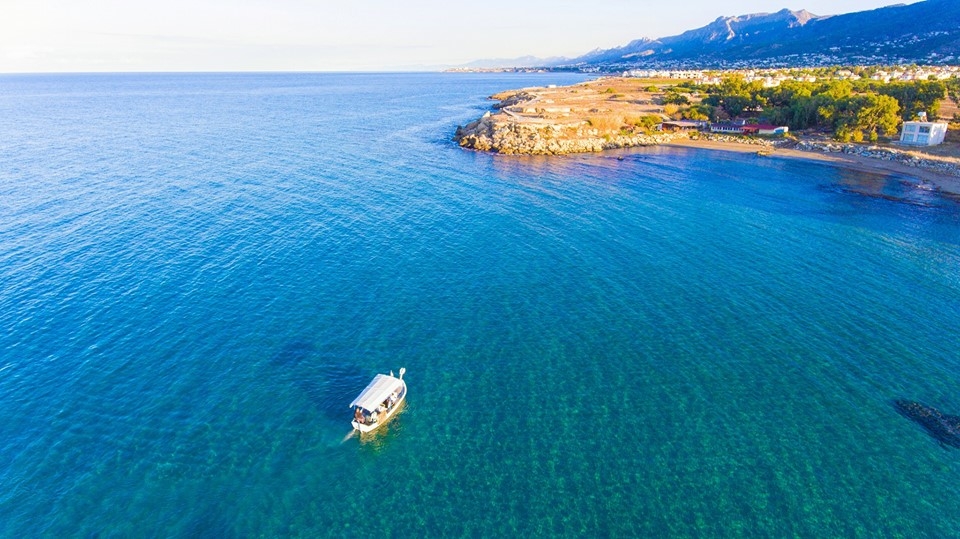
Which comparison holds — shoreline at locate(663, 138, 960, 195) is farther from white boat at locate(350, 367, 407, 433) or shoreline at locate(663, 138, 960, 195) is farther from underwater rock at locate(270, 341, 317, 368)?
underwater rock at locate(270, 341, 317, 368)

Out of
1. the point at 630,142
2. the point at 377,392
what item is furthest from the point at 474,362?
the point at 630,142

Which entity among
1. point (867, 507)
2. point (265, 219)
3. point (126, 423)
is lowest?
point (867, 507)

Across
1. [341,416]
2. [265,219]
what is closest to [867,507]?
[341,416]

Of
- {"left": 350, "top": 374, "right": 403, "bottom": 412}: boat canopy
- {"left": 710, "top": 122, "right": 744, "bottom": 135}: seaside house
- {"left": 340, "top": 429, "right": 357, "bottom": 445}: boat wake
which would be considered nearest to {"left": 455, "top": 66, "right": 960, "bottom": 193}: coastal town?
{"left": 710, "top": 122, "right": 744, "bottom": 135}: seaside house

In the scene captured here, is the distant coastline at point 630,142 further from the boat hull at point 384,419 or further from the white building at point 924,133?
the boat hull at point 384,419

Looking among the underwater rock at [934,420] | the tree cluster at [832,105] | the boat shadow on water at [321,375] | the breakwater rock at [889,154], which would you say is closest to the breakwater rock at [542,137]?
the tree cluster at [832,105]

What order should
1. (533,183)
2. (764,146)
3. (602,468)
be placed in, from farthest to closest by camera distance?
(764,146) < (533,183) < (602,468)

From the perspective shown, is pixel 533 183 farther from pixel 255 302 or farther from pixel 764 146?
pixel 764 146

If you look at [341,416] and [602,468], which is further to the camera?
[341,416]
